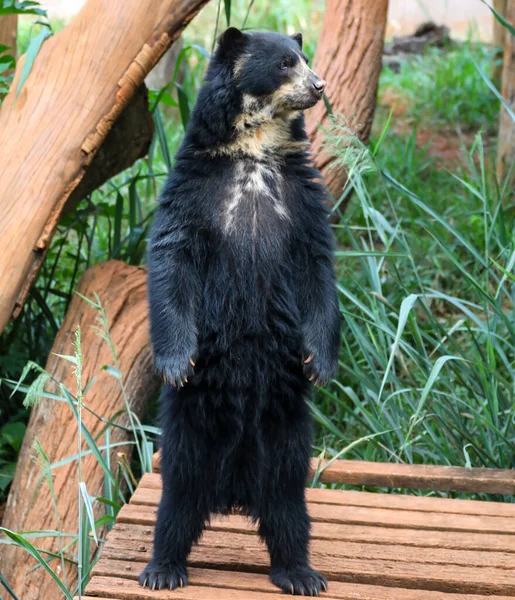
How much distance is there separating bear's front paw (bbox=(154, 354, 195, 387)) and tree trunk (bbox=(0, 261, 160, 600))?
2.73 feet

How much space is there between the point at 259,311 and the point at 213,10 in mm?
7847

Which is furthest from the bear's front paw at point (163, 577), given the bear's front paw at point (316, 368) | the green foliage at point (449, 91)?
the green foliage at point (449, 91)

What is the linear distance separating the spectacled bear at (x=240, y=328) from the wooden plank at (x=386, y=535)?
1.13 ft

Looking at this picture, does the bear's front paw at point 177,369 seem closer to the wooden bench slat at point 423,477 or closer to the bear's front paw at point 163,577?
the bear's front paw at point 163,577

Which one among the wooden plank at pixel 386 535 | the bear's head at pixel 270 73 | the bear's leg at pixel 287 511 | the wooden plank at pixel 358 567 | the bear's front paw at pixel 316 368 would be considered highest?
the bear's head at pixel 270 73

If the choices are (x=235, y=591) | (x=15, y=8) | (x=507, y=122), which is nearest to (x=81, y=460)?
(x=235, y=591)

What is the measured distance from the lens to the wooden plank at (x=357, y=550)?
2.75 meters

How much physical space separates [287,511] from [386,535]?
20.6 inches

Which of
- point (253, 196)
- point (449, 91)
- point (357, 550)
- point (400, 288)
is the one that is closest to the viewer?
point (253, 196)

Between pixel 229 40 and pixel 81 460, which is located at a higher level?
pixel 229 40

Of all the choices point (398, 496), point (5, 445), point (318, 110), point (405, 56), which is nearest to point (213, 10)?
point (405, 56)

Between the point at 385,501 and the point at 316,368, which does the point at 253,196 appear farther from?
the point at 385,501

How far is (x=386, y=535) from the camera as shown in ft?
9.61

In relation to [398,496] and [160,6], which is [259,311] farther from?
[160,6]
